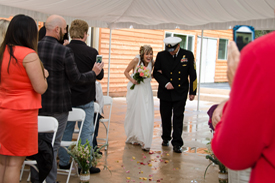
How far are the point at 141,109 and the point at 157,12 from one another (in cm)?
283

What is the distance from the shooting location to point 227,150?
0.90 metres

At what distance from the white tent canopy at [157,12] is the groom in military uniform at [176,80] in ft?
4.82

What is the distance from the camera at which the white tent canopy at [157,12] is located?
20.8 ft

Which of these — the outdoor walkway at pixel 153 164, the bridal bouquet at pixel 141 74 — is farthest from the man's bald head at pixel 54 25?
the bridal bouquet at pixel 141 74

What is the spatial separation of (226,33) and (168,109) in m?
17.9

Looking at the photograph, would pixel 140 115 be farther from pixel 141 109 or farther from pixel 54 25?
pixel 54 25

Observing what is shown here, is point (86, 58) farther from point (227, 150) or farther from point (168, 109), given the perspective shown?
point (227, 150)

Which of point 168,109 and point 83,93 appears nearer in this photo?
point 83,93

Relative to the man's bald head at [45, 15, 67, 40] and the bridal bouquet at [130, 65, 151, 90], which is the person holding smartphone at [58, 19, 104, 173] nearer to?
the man's bald head at [45, 15, 67, 40]

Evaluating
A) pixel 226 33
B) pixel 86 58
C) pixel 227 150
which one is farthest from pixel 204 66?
pixel 227 150

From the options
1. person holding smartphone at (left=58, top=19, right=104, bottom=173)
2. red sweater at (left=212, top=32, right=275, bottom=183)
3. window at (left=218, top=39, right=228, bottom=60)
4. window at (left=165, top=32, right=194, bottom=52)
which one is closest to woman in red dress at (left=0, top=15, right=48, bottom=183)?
person holding smartphone at (left=58, top=19, right=104, bottom=173)

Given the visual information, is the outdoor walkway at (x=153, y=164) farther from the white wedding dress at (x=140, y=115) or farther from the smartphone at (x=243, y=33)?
the smartphone at (x=243, y=33)

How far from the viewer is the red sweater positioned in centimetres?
81

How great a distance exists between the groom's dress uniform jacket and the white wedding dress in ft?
1.03
